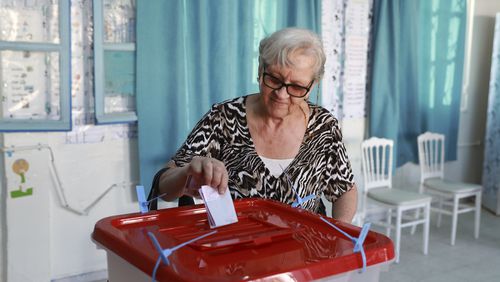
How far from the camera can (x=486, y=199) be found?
4711 mm

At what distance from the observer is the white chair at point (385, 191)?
3.45 metres

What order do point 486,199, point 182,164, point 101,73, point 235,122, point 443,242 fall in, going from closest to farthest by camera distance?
point 182,164 → point 235,122 → point 101,73 → point 443,242 → point 486,199

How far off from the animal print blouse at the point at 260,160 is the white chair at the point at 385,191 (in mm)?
1955

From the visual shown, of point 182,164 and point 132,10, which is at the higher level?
point 132,10

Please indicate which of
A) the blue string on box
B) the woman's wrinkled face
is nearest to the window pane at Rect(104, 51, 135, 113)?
the woman's wrinkled face

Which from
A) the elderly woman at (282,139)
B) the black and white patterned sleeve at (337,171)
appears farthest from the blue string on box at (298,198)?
the black and white patterned sleeve at (337,171)

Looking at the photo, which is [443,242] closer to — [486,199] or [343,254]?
[486,199]

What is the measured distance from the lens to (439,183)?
3.94 m

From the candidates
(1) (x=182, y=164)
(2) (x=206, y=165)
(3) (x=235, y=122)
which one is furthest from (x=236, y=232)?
(3) (x=235, y=122)

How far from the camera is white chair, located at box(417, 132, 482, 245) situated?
3.81 m

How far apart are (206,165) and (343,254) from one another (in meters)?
0.34

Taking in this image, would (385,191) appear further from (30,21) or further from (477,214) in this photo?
(30,21)

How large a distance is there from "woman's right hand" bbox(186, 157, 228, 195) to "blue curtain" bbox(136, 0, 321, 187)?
5.95ft

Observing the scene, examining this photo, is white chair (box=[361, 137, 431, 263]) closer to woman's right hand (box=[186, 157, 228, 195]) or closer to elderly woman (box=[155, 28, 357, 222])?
elderly woman (box=[155, 28, 357, 222])
